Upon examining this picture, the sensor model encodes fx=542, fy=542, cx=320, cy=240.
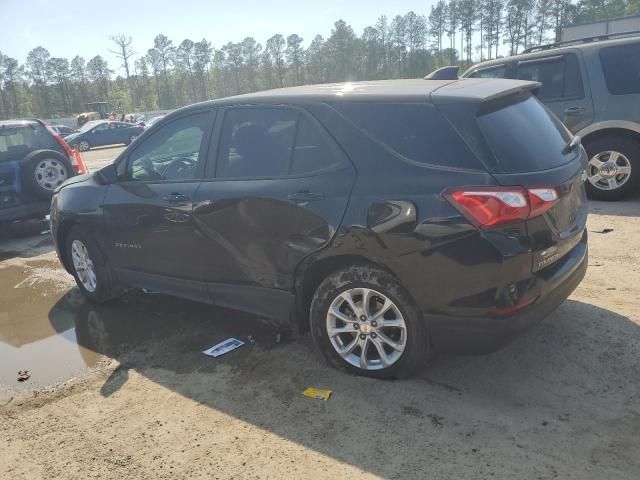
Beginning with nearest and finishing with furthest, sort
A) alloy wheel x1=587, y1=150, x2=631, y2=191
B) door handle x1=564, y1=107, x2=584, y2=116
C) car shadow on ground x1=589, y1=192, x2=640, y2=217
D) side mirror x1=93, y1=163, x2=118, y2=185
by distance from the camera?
side mirror x1=93, y1=163, x2=118, y2=185 → car shadow on ground x1=589, y1=192, x2=640, y2=217 → alloy wheel x1=587, y1=150, x2=631, y2=191 → door handle x1=564, y1=107, x2=584, y2=116

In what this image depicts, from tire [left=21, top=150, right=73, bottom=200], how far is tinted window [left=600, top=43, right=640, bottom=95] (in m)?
7.56

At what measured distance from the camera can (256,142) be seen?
3.63 metres

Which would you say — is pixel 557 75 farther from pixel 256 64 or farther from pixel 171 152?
pixel 256 64

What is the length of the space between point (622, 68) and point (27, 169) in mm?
8126

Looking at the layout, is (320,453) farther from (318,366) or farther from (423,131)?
(423,131)

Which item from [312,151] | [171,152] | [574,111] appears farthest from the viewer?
[574,111]

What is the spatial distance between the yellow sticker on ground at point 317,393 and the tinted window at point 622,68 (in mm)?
5729

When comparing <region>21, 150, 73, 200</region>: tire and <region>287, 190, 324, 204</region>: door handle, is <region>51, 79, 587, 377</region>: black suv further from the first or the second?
<region>21, 150, 73, 200</region>: tire

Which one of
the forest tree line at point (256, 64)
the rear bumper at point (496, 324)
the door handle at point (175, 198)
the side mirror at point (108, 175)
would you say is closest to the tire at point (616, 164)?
the rear bumper at point (496, 324)

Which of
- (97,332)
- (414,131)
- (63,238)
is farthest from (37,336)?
(414,131)

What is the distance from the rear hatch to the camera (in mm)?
2795

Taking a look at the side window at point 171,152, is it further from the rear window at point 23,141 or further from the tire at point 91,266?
the rear window at point 23,141

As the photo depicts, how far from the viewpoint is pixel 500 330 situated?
110 inches

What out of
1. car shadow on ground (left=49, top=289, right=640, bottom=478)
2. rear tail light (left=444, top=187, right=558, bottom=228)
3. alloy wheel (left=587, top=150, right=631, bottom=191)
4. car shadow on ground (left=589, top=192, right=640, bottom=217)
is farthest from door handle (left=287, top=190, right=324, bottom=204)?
alloy wheel (left=587, top=150, right=631, bottom=191)
